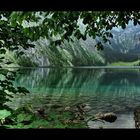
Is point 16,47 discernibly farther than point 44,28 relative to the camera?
Yes

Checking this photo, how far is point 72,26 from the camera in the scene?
606 centimetres
